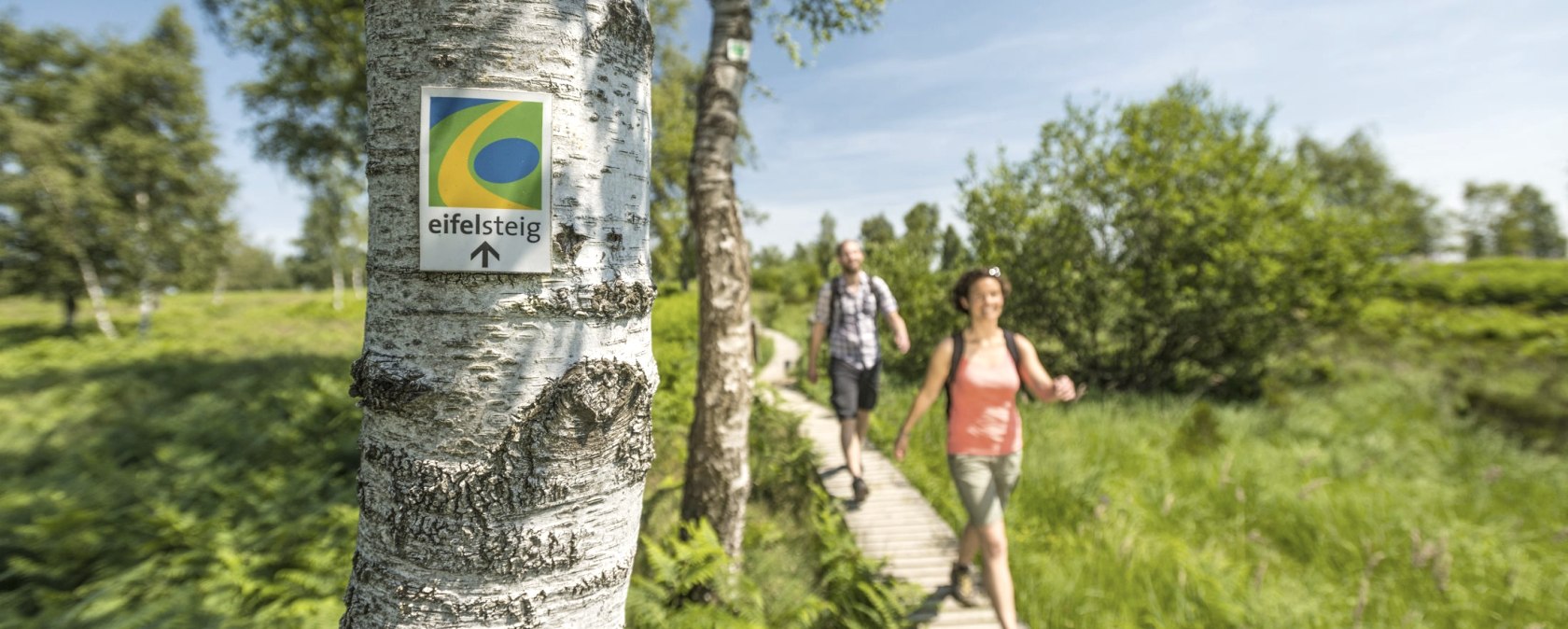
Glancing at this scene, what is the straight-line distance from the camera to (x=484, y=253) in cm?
102

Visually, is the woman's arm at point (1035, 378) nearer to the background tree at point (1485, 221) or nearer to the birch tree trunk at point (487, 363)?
the birch tree trunk at point (487, 363)

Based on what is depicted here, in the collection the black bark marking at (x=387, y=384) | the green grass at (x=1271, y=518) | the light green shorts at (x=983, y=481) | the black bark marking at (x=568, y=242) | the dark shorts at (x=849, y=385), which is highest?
the black bark marking at (x=568, y=242)

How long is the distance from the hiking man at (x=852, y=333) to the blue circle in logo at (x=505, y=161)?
3.96 metres

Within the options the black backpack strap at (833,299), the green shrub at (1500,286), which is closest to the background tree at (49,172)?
the black backpack strap at (833,299)

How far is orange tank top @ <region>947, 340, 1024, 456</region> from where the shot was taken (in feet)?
10.7

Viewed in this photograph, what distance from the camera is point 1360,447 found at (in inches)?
278

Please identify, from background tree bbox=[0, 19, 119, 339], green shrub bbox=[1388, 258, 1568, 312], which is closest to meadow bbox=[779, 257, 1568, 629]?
green shrub bbox=[1388, 258, 1568, 312]

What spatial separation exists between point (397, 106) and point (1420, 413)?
12.6 m

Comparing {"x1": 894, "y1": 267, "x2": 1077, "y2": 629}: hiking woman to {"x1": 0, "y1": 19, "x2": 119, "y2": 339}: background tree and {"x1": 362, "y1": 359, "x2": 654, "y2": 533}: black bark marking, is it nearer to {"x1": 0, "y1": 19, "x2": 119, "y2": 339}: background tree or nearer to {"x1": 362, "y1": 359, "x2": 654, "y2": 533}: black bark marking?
{"x1": 362, "y1": 359, "x2": 654, "y2": 533}: black bark marking

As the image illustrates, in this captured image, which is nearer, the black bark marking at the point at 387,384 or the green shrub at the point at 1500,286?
the black bark marking at the point at 387,384

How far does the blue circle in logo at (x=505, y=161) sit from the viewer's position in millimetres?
1021

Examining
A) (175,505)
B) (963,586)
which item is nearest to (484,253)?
(963,586)

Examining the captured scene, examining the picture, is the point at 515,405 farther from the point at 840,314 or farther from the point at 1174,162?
the point at 1174,162

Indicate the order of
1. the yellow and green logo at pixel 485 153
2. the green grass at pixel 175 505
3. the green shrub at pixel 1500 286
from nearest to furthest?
the yellow and green logo at pixel 485 153
the green grass at pixel 175 505
the green shrub at pixel 1500 286
